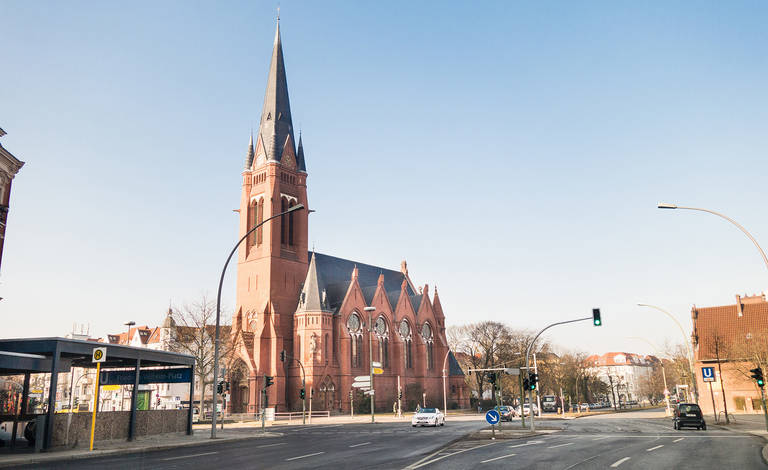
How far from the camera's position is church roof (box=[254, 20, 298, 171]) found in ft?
221

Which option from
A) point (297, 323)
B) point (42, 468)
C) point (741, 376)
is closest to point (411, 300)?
point (297, 323)

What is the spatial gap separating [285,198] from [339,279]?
45.4ft

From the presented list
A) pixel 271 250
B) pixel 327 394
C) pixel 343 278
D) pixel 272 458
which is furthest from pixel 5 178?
pixel 343 278

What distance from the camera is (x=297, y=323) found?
6281cm

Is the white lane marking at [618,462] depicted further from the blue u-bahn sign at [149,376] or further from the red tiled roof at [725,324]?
the red tiled roof at [725,324]

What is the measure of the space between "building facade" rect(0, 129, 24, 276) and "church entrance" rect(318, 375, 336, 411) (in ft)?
127

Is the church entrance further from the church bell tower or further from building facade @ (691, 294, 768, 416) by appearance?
building facade @ (691, 294, 768, 416)

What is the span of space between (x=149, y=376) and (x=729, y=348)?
50304 mm

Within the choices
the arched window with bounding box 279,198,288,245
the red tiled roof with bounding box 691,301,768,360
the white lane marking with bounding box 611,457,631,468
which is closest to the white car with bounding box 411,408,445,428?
the white lane marking with bounding box 611,457,631,468

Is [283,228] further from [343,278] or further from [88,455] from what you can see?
[88,455]

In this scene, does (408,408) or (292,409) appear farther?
(408,408)

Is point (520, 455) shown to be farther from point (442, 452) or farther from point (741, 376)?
point (741, 376)

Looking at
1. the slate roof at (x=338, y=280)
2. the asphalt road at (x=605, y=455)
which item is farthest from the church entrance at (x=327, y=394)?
the asphalt road at (x=605, y=455)

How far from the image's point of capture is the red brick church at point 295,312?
60281 millimetres
